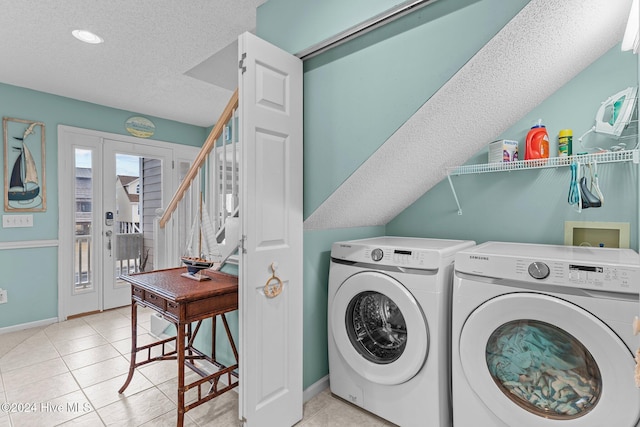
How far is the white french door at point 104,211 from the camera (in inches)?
134

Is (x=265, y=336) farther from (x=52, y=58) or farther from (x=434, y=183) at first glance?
(x=52, y=58)

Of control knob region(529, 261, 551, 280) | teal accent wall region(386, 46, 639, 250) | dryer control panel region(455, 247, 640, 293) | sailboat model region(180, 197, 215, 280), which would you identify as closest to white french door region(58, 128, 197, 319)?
sailboat model region(180, 197, 215, 280)

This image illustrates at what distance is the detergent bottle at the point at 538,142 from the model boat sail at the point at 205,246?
5.57 feet

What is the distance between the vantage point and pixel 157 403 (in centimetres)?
193

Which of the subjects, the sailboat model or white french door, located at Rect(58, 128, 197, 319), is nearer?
the sailboat model

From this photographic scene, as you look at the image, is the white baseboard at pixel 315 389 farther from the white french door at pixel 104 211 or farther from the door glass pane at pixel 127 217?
the door glass pane at pixel 127 217

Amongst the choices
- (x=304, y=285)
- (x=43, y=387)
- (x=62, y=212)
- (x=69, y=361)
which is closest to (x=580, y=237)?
(x=304, y=285)

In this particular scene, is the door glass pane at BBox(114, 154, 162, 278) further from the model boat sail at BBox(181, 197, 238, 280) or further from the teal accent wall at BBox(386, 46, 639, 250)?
the teal accent wall at BBox(386, 46, 639, 250)

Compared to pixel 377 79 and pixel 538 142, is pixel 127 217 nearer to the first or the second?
pixel 377 79

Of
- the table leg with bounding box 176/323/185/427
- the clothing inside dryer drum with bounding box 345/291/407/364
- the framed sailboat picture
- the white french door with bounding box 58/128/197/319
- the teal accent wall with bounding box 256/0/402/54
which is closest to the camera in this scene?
the teal accent wall with bounding box 256/0/402/54

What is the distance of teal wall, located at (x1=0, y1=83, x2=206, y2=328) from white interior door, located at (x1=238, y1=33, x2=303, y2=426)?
297 cm

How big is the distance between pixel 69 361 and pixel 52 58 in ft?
7.75

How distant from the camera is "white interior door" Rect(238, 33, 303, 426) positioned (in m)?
1.51

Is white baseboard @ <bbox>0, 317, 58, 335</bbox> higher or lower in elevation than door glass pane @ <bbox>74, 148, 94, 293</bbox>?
lower
